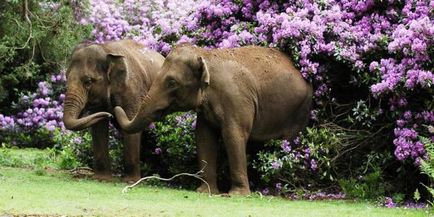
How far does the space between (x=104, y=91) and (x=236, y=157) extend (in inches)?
90.5

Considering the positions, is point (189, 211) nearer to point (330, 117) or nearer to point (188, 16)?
point (330, 117)

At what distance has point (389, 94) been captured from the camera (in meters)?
12.7

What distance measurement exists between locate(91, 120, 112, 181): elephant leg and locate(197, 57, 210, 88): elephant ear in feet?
6.88

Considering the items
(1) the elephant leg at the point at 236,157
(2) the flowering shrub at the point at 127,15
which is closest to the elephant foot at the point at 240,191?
(1) the elephant leg at the point at 236,157

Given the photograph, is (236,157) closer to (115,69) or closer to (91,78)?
(115,69)

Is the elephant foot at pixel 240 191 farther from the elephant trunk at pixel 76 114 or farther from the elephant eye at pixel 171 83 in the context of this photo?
the elephant trunk at pixel 76 114

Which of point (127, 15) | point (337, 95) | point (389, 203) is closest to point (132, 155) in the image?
point (337, 95)

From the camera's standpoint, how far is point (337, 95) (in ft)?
45.4

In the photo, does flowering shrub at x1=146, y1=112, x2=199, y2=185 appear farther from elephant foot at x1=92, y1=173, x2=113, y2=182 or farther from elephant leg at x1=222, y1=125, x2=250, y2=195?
elephant leg at x1=222, y1=125, x2=250, y2=195

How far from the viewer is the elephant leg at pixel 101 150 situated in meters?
14.0

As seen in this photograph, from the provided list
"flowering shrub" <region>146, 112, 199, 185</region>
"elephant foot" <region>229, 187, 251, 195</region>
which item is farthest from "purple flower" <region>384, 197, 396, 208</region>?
"flowering shrub" <region>146, 112, 199, 185</region>

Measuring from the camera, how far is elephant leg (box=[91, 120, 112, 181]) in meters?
14.0

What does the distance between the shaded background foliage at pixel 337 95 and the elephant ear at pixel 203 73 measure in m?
1.27

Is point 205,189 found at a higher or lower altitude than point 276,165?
lower
